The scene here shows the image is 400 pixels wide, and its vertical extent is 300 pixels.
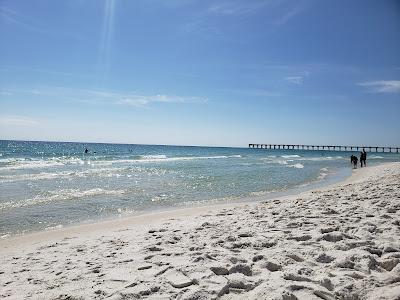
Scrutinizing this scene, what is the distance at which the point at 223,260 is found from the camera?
14.7 ft

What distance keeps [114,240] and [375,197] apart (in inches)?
286

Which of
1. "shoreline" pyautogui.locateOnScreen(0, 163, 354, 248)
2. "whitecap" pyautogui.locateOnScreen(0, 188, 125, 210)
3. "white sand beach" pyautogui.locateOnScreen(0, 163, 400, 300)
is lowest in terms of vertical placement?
"shoreline" pyautogui.locateOnScreen(0, 163, 354, 248)

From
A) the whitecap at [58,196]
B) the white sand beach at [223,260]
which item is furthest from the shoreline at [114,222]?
the whitecap at [58,196]

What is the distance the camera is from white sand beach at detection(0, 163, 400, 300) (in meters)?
3.59

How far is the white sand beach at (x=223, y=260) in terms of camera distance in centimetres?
359

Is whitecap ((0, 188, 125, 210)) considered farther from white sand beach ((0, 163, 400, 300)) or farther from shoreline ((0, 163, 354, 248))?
white sand beach ((0, 163, 400, 300))

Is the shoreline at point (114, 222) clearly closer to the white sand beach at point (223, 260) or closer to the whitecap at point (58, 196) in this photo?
the white sand beach at point (223, 260)

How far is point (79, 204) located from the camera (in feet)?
37.8

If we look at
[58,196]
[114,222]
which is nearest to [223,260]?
[114,222]

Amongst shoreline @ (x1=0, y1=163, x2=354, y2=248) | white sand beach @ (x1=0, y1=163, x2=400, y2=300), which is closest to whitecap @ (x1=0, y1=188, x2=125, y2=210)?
A: shoreline @ (x1=0, y1=163, x2=354, y2=248)

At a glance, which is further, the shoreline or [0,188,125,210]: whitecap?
[0,188,125,210]: whitecap

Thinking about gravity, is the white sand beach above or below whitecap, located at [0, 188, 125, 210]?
above

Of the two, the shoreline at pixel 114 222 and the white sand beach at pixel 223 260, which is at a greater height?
the white sand beach at pixel 223 260

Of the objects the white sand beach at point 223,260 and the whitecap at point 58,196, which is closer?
the white sand beach at point 223,260
